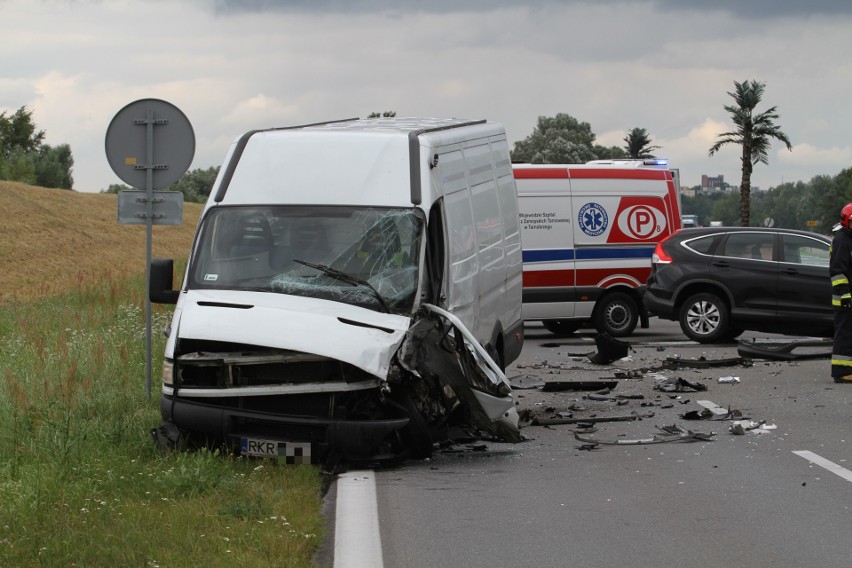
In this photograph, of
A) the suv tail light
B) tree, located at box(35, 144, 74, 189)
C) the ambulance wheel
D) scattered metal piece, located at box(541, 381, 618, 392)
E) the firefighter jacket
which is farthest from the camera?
tree, located at box(35, 144, 74, 189)

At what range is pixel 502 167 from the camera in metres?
13.6

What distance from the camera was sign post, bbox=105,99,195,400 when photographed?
36.9ft

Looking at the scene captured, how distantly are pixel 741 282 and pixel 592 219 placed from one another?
104 inches

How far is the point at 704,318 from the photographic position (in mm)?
18797

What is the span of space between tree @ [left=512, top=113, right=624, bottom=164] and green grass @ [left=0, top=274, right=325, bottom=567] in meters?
103

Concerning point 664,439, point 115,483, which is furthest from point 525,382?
point 115,483

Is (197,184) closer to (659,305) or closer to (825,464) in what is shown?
(659,305)

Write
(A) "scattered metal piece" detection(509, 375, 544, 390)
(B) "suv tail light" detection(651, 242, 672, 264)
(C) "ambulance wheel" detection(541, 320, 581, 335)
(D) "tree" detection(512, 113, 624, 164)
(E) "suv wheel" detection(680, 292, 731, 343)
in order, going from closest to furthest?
1. (A) "scattered metal piece" detection(509, 375, 544, 390)
2. (E) "suv wheel" detection(680, 292, 731, 343)
3. (B) "suv tail light" detection(651, 242, 672, 264)
4. (C) "ambulance wheel" detection(541, 320, 581, 335)
5. (D) "tree" detection(512, 113, 624, 164)

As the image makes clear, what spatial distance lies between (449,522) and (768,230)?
41.9 feet

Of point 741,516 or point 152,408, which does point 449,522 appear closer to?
point 741,516

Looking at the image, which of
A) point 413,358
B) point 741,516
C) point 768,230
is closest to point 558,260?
point 768,230

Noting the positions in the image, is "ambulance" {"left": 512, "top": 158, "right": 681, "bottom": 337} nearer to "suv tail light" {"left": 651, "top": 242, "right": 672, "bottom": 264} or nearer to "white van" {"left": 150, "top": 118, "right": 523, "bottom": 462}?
"suv tail light" {"left": 651, "top": 242, "right": 672, "bottom": 264}

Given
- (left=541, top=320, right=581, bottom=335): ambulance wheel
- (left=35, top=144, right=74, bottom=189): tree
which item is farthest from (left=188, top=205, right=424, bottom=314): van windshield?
(left=35, top=144, right=74, bottom=189): tree

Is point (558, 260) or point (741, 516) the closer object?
point (741, 516)
